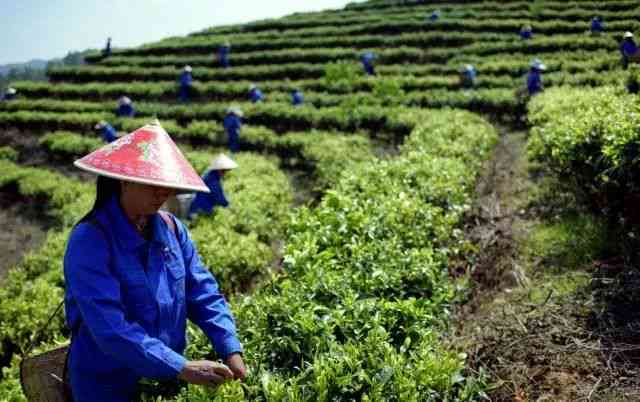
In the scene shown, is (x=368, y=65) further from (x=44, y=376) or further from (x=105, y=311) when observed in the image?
(x=105, y=311)

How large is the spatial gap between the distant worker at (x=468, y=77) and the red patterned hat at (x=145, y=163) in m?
15.1

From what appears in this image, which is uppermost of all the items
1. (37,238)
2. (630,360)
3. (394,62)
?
(394,62)

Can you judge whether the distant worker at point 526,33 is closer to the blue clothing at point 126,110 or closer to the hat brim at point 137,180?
the blue clothing at point 126,110

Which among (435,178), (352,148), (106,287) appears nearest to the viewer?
(106,287)

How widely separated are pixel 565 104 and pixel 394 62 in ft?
43.7

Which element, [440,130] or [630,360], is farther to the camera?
[440,130]

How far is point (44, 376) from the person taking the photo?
272 cm

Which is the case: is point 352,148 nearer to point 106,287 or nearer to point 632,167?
point 632,167

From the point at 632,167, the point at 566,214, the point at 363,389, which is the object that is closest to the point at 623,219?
the point at 632,167

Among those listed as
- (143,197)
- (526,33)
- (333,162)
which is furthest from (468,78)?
(143,197)

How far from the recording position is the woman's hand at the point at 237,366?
2477 millimetres

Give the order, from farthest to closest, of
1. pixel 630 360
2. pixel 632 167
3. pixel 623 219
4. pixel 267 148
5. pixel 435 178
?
1. pixel 267 148
2. pixel 435 178
3. pixel 623 219
4. pixel 632 167
5. pixel 630 360

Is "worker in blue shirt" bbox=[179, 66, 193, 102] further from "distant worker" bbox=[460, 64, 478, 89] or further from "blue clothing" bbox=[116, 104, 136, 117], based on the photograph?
"distant worker" bbox=[460, 64, 478, 89]

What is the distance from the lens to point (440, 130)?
9.50 metres
